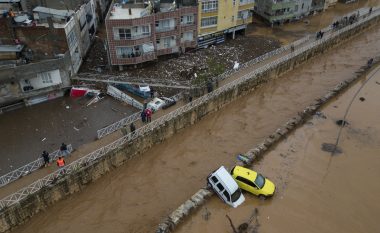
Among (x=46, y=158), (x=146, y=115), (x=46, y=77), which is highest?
(x=46, y=77)

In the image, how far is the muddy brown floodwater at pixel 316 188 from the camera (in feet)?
73.4

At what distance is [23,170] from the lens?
23453 mm

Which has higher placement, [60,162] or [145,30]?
[145,30]

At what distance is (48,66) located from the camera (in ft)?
103

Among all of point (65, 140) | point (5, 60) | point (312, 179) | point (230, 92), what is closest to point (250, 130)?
point (230, 92)

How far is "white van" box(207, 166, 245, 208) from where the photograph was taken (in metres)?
22.7

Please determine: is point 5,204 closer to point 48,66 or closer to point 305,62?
point 48,66

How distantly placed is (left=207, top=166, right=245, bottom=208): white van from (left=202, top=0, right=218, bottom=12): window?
26.4 m

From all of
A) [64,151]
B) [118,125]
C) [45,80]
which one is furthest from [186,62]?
[64,151]

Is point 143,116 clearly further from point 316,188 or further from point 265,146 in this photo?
point 316,188

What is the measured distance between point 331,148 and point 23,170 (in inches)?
1028

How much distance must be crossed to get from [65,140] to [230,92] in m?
17.4

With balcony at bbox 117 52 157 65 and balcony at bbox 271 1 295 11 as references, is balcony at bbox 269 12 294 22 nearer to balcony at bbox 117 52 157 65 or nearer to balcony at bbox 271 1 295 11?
balcony at bbox 271 1 295 11

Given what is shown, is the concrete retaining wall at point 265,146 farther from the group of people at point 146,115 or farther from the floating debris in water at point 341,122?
the group of people at point 146,115
